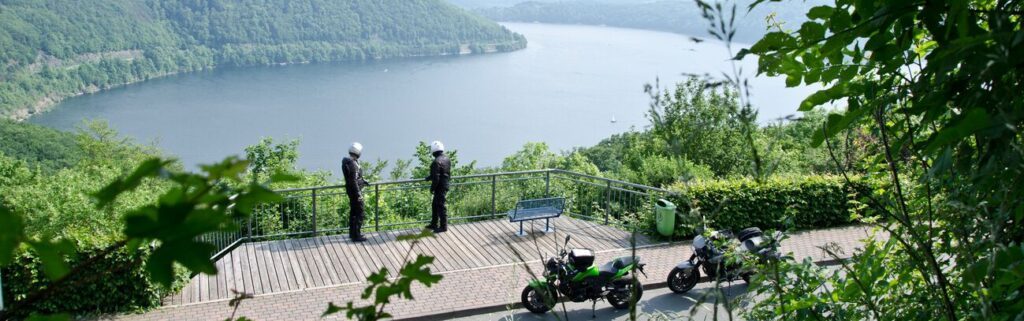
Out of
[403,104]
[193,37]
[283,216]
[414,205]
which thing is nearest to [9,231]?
[283,216]

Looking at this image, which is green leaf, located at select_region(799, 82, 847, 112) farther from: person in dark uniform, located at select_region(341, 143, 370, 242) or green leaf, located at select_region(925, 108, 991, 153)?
person in dark uniform, located at select_region(341, 143, 370, 242)

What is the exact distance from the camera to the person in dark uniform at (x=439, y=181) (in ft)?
40.0

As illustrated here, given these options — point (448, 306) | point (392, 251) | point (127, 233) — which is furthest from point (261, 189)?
point (392, 251)

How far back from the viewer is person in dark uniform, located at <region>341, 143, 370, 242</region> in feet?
38.7

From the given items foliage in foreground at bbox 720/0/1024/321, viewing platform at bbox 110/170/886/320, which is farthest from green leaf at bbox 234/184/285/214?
viewing platform at bbox 110/170/886/320

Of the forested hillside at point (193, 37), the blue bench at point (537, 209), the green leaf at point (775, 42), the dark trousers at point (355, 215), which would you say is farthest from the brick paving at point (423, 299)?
the forested hillside at point (193, 37)

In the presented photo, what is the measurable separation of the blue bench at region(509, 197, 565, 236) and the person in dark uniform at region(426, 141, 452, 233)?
1.02 metres

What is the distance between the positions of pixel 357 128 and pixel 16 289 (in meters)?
89.8

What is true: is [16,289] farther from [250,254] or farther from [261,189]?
[261,189]

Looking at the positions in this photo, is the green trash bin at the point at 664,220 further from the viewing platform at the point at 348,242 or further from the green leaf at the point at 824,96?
the green leaf at the point at 824,96

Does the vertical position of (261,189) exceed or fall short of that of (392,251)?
it exceeds it

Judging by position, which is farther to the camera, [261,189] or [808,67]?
[808,67]

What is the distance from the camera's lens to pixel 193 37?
141125 millimetres

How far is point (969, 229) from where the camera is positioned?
2.75m
